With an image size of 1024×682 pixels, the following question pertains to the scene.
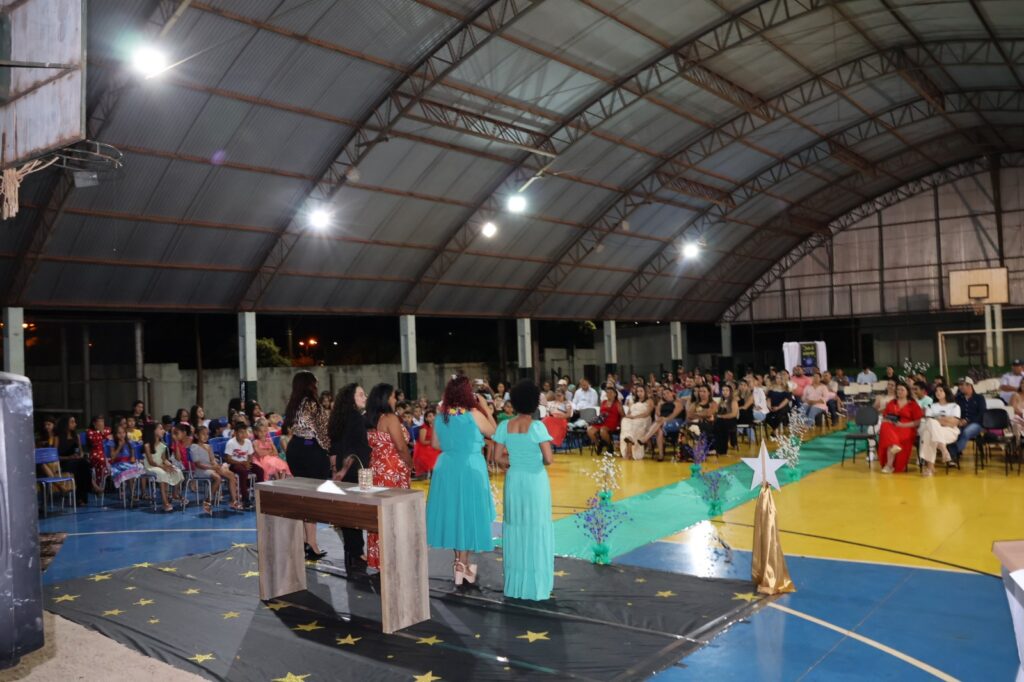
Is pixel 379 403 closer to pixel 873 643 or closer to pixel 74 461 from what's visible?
pixel 873 643

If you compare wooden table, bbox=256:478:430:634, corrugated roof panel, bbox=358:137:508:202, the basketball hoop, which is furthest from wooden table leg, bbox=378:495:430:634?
corrugated roof panel, bbox=358:137:508:202

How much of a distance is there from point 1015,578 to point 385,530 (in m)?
3.80

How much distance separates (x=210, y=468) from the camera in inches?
403

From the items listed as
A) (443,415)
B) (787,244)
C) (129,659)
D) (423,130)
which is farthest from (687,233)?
(129,659)

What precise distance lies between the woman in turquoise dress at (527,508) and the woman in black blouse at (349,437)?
Result: 1.44 m

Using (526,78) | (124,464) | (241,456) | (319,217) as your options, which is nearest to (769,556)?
(241,456)

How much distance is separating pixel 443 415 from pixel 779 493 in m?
5.35

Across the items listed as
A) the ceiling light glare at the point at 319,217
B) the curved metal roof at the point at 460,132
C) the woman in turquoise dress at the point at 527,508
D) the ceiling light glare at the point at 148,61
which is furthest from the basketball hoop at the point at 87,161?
the woman in turquoise dress at the point at 527,508

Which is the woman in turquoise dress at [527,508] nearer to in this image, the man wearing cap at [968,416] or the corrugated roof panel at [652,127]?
the man wearing cap at [968,416]

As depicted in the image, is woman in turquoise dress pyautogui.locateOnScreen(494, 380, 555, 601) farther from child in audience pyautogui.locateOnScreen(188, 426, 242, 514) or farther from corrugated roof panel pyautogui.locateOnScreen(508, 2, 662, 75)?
corrugated roof panel pyautogui.locateOnScreen(508, 2, 662, 75)

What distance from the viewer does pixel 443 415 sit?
5723 mm

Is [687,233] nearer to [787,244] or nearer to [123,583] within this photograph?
[787,244]

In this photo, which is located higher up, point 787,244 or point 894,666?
point 787,244

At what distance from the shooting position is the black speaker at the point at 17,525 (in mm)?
3738
